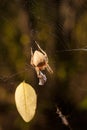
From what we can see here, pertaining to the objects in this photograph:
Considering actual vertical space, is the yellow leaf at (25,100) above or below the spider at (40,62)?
below

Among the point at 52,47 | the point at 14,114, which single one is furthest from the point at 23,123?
the point at 52,47

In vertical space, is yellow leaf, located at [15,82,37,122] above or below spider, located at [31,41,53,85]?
below
